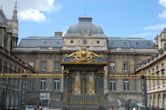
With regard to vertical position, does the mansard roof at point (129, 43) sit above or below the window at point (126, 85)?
above

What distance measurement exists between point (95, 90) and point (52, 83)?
42.2m

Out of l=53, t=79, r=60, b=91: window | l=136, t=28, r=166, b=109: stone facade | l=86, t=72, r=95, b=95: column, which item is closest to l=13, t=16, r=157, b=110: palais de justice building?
l=53, t=79, r=60, b=91: window

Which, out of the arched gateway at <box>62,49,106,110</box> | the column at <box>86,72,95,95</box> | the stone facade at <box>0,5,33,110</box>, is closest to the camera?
the arched gateway at <box>62,49,106,110</box>

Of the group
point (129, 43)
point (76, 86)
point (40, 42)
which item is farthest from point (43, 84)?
point (76, 86)

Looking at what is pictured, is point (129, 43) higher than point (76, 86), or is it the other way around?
point (129, 43)

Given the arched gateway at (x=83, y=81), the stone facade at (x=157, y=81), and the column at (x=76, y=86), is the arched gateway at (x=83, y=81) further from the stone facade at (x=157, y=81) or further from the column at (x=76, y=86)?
the stone facade at (x=157, y=81)

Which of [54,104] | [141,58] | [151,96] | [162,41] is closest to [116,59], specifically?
[141,58]

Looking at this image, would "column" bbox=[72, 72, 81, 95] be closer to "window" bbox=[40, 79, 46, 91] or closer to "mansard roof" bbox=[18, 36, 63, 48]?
"window" bbox=[40, 79, 46, 91]

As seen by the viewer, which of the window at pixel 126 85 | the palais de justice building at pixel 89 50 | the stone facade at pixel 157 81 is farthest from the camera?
the window at pixel 126 85

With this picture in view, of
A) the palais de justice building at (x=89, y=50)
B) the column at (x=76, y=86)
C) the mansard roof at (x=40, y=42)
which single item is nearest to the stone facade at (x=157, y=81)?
the palais de justice building at (x=89, y=50)

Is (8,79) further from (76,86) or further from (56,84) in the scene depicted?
(76,86)

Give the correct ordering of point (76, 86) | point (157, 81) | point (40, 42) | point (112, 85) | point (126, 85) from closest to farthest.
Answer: point (76, 86) < point (157, 81) < point (112, 85) < point (126, 85) < point (40, 42)

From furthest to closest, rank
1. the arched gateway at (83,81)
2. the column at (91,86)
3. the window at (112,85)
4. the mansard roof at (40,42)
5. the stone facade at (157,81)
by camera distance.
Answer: the mansard roof at (40,42) → the window at (112,85) → the stone facade at (157,81) → the column at (91,86) → the arched gateway at (83,81)

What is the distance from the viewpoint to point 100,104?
27547 mm
